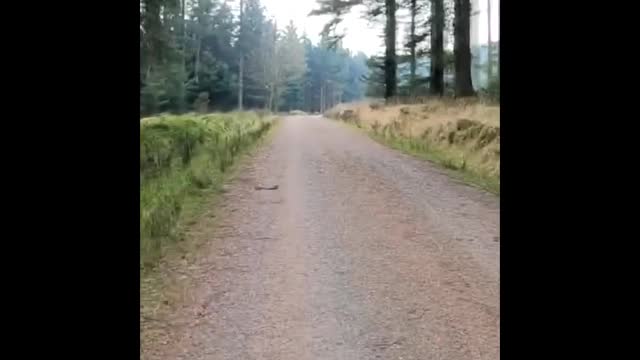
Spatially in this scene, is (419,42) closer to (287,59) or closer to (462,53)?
(462,53)

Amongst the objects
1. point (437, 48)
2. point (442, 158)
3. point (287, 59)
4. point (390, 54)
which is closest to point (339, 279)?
point (442, 158)

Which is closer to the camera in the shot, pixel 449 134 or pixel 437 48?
pixel 449 134

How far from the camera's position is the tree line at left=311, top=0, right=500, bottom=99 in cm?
960

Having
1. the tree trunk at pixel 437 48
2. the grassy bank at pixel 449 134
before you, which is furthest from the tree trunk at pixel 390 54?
the grassy bank at pixel 449 134

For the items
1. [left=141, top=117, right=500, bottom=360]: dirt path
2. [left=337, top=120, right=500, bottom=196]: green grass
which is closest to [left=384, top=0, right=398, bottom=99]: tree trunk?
[left=337, top=120, right=500, bottom=196]: green grass

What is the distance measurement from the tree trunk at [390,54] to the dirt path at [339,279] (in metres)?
7.71

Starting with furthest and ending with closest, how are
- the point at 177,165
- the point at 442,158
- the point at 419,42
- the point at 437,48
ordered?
the point at 419,42 < the point at 437,48 < the point at 442,158 < the point at 177,165

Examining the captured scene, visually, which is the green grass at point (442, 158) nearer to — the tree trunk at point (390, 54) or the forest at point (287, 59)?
the forest at point (287, 59)

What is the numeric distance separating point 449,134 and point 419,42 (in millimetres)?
5835

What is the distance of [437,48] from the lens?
1181cm
